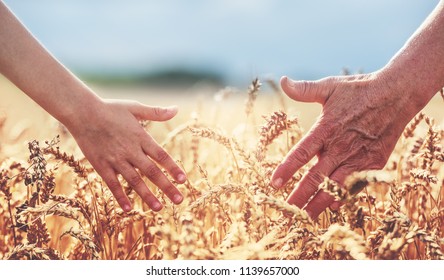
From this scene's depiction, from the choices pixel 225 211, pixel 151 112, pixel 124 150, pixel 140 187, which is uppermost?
pixel 151 112

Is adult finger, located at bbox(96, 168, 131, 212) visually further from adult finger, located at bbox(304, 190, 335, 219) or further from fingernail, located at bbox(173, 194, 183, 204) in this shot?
adult finger, located at bbox(304, 190, 335, 219)

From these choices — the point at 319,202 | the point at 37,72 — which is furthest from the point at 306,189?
the point at 37,72

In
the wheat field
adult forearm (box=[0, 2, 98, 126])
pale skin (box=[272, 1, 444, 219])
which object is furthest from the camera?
pale skin (box=[272, 1, 444, 219])

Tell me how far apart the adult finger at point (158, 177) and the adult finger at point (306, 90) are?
A: 18.1 inches

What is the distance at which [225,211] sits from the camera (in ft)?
5.38

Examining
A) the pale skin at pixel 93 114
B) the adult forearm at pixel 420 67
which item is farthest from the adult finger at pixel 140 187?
the adult forearm at pixel 420 67

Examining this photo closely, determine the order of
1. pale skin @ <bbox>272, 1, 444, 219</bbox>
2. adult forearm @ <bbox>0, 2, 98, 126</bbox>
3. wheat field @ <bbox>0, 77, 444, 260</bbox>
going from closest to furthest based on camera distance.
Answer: wheat field @ <bbox>0, 77, 444, 260</bbox> → adult forearm @ <bbox>0, 2, 98, 126</bbox> → pale skin @ <bbox>272, 1, 444, 219</bbox>

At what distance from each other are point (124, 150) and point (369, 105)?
0.78 meters

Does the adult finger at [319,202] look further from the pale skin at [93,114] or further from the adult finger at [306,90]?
the pale skin at [93,114]

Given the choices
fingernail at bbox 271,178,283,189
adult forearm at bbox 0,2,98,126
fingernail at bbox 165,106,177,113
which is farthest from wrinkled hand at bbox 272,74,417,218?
adult forearm at bbox 0,2,98,126

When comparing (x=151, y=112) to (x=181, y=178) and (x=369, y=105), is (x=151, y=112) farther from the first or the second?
(x=369, y=105)

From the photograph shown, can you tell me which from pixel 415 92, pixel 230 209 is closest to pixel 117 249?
pixel 230 209

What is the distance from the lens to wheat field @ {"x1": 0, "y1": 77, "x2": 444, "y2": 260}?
47.9 inches

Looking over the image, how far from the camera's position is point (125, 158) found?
1.74m
